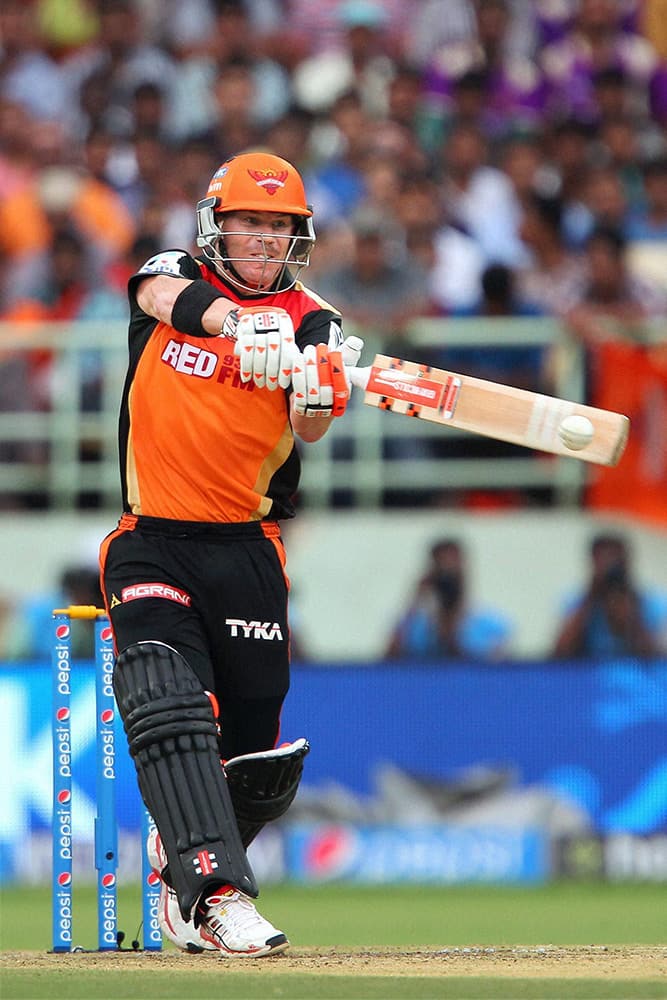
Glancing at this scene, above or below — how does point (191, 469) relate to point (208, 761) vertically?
above

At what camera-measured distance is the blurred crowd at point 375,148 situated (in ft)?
35.3

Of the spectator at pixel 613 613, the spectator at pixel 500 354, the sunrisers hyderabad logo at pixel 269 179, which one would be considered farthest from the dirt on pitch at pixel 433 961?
the spectator at pixel 500 354

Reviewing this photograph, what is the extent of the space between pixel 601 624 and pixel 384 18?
4.97m

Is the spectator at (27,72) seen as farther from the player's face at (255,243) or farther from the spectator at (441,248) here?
the player's face at (255,243)

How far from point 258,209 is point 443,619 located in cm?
529

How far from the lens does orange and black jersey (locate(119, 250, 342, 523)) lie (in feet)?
18.1

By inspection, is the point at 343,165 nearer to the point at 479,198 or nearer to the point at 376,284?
the point at 479,198

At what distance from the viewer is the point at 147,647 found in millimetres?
5426

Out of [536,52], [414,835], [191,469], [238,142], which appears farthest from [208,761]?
[536,52]

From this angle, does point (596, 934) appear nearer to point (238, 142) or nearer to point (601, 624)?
point (601, 624)

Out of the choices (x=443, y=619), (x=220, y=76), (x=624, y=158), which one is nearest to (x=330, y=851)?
(x=443, y=619)

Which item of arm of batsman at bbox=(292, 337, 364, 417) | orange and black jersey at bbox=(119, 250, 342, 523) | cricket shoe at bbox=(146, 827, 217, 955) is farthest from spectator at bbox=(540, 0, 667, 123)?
cricket shoe at bbox=(146, 827, 217, 955)

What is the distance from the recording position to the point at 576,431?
17.7ft

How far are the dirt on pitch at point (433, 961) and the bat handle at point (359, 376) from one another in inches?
62.0
